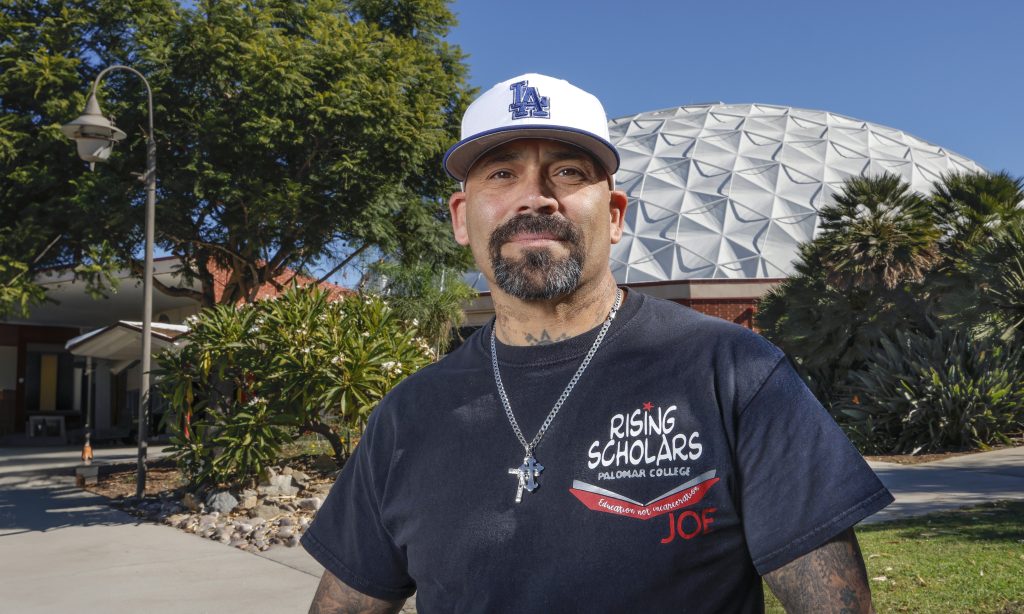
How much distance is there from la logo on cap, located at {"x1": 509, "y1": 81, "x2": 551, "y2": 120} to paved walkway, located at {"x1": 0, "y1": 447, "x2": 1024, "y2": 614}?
18.0 feet

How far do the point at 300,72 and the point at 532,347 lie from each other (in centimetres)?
1288

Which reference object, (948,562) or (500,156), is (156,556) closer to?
(948,562)

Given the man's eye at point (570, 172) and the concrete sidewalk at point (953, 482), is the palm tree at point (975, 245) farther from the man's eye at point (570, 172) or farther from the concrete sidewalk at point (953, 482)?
the man's eye at point (570, 172)

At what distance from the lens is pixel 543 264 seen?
6.70 feet

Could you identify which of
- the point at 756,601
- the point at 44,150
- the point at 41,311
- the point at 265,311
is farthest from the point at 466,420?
the point at 41,311

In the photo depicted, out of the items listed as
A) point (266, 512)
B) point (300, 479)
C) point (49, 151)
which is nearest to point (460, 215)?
point (266, 512)

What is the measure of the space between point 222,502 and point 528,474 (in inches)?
387

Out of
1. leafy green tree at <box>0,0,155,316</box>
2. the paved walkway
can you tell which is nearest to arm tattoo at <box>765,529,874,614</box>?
the paved walkway

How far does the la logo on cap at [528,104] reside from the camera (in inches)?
78.4

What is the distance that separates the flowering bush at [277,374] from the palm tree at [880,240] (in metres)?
9.94

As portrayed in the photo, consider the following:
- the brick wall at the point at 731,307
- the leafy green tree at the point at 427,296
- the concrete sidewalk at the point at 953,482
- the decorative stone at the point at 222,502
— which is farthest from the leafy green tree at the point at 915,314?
the decorative stone at the point at 222,502

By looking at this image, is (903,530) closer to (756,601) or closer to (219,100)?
(756,601)

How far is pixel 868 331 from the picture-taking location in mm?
18109

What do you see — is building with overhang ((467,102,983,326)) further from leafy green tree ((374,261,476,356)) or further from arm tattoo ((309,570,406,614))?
arm tattoo ((309,570,406,614))
